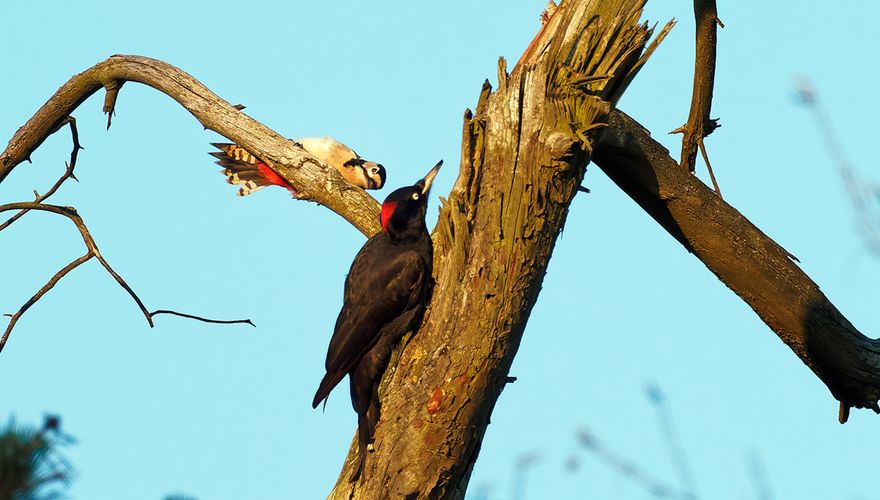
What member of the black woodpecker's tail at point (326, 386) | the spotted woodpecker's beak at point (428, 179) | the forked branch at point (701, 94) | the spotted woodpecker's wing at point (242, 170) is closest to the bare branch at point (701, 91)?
the forked branch at point (701, 94)

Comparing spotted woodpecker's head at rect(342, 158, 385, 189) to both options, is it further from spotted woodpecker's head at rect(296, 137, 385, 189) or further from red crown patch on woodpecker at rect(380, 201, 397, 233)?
red crown patch on woodpecker at rect(380, 201, 397, 233)

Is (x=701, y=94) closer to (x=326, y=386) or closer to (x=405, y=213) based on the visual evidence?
(x=405, y=213)

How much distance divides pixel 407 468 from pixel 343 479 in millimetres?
392

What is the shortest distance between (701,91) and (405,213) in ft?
5.07

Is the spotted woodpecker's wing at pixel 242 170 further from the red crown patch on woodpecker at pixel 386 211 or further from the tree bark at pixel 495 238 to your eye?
the tree bark at pixel 495 238

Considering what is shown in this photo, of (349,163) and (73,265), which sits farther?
(349,163)

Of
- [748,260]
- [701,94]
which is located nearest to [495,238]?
[748,260]

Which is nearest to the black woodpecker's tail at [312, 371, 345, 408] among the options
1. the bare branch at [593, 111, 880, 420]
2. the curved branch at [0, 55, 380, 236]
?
the curved branch at [0, 55, 380, 236]

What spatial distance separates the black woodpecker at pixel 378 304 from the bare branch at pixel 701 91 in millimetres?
1307

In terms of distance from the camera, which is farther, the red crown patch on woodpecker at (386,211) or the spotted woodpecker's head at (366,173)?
the spotted woodpecker's head at (366,173)

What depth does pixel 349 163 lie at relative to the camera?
11547mm

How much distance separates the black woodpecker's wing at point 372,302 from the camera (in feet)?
16.2

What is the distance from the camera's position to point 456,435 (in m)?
4.12

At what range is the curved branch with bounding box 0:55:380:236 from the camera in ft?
19.1
